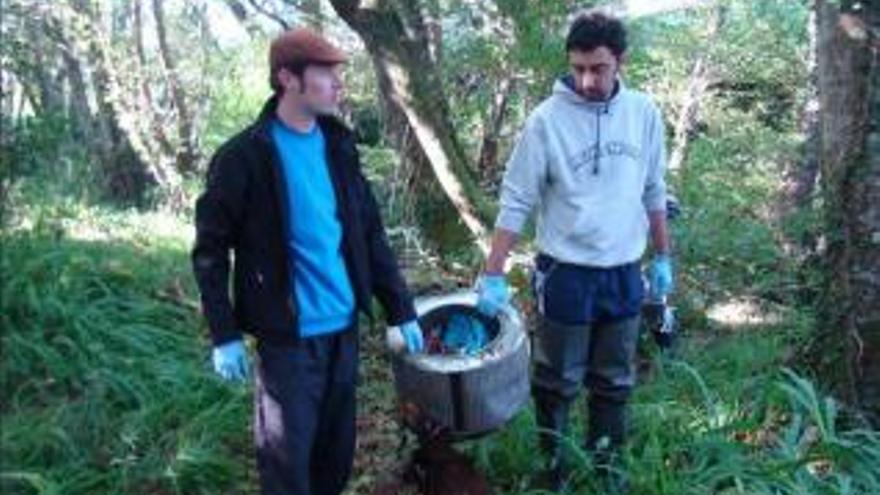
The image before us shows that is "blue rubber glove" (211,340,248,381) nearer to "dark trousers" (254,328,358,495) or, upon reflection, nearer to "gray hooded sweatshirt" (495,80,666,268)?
"dark trousers" (254,328,358,495)

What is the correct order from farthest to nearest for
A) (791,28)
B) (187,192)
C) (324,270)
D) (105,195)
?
(105,195)
(187,192)
(791,28)
(324,270)

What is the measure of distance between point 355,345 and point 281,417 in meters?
0.38

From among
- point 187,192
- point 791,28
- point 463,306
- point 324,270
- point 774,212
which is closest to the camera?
point 324,270

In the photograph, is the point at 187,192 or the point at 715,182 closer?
the point at 715,182

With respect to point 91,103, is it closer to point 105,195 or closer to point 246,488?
point 105,195

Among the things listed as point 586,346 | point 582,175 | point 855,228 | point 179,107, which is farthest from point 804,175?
point 179,107

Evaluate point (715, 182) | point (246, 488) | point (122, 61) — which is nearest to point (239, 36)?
point (122, 61)

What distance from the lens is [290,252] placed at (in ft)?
12.6

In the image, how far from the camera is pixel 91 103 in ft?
47.8

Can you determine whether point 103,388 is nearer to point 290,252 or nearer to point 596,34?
point 290,252

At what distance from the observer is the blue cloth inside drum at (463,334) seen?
4.39m

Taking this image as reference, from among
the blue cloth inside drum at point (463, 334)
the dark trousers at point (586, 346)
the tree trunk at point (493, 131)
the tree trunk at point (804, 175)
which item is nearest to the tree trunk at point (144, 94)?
the tree trunk at point (493, 131)

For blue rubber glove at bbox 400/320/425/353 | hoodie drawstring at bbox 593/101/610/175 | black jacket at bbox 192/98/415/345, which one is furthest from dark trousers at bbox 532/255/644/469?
black jacket at bbox 192/98/415/345

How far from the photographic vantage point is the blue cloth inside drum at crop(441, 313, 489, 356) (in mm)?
4387
